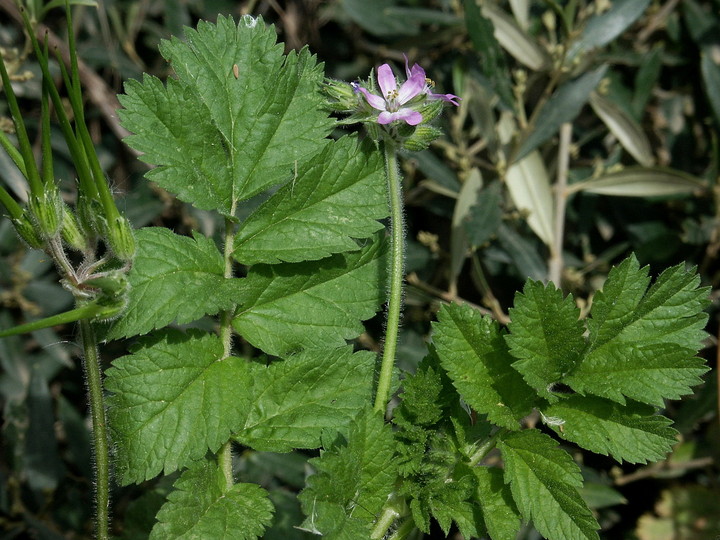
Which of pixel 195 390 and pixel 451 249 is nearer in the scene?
pixel 195 390

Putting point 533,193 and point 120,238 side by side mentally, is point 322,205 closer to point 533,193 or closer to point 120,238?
point 120,238

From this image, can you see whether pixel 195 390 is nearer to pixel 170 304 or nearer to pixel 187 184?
pixel 170 304

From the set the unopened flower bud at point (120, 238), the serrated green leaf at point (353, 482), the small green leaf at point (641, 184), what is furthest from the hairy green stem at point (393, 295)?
the small green leaf at point (641, 184)

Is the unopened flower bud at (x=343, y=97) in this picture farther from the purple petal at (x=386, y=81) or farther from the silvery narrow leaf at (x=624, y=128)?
the silvery narrow leaf at (x=624, y=128)

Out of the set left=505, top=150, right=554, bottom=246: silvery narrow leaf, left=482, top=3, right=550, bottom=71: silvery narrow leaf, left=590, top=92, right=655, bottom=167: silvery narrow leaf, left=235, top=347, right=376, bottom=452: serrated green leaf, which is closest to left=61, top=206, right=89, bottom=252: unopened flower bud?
left=235, top=347, right=376, bottom=452: serrated green leaf

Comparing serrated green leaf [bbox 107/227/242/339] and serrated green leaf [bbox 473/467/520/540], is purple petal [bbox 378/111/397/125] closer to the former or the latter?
serrated green leaf [bbox 107/227/242/339]

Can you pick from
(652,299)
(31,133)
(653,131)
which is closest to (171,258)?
(652,299)

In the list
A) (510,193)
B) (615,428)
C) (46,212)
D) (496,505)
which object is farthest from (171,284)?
(510,193)
